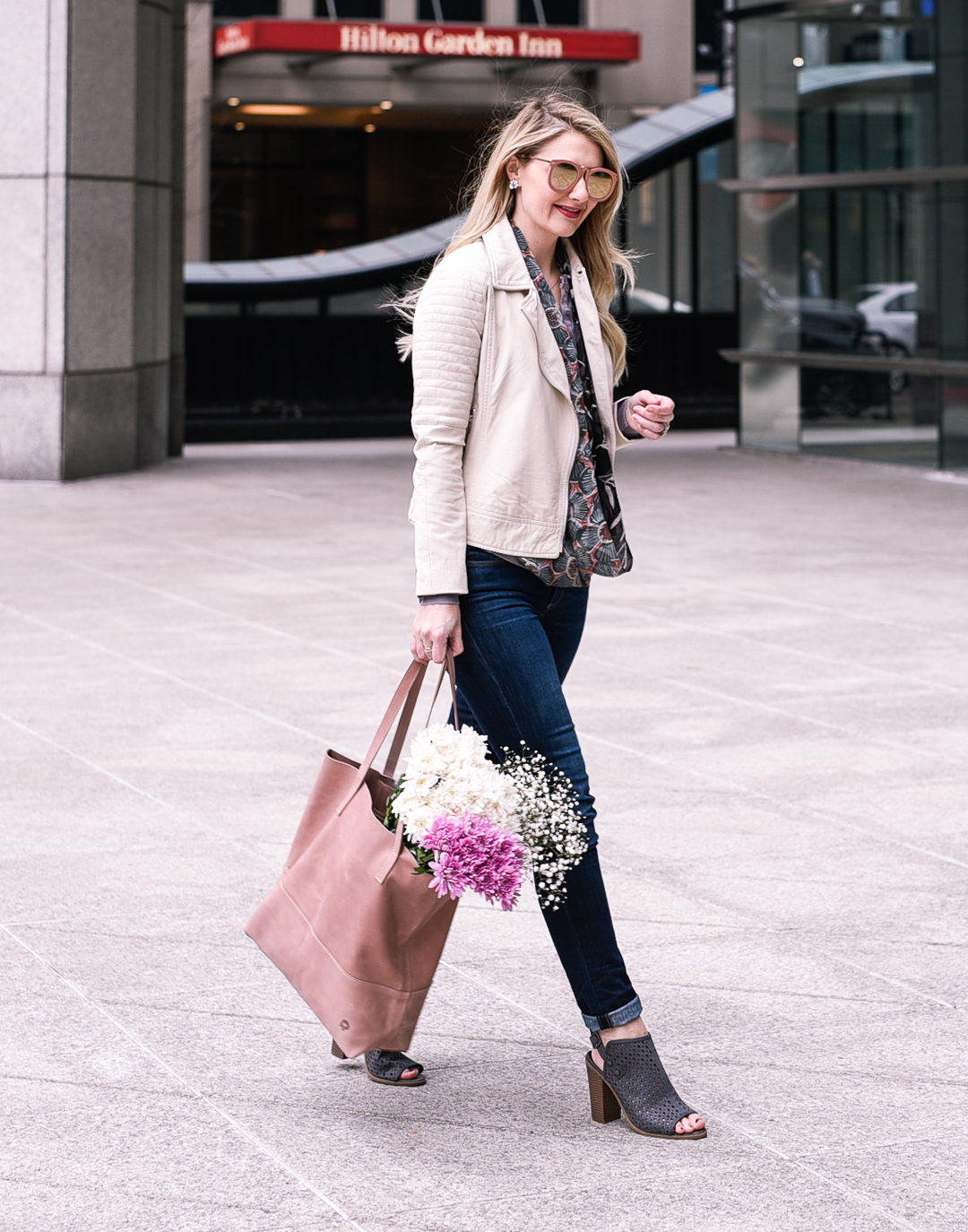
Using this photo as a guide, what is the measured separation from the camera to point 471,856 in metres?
3.38

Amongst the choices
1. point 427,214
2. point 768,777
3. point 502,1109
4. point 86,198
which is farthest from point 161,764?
point 427,214

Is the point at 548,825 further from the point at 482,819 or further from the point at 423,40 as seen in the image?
the point at 423,40

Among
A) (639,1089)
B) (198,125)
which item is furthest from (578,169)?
(198,125)

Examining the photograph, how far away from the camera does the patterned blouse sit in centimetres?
360

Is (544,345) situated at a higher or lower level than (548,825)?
higher

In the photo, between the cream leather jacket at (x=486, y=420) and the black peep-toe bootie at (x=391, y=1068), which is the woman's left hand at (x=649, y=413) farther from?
the black peep-toe bootie at (x=391, y=1068)

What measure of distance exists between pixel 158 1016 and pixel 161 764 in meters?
2.32

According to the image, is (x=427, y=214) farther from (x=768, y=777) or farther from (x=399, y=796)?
(x=399, y=796)

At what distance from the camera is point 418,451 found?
361cm

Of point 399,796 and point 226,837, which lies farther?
point 226,837

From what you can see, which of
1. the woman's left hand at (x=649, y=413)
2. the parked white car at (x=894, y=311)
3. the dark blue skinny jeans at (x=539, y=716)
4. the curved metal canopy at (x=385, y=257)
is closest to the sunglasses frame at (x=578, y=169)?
the woman's left hand at (x=649, y=413)

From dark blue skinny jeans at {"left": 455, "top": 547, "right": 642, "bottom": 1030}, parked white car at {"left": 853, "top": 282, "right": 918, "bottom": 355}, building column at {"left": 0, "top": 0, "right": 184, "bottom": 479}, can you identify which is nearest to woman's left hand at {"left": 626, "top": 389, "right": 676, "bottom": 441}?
dark blue skinny jeans at {"left": 455, "top": 547, "right": 642, "bottom": 1030}

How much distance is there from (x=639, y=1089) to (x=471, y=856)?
0.55 metres

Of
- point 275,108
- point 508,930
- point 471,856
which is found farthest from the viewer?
point 275,108
